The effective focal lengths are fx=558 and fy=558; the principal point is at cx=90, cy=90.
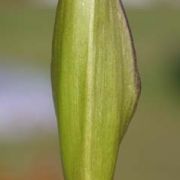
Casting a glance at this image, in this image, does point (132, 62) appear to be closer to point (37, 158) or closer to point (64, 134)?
point (64, 134)

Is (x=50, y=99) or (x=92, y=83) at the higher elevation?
(x=92, y=83)

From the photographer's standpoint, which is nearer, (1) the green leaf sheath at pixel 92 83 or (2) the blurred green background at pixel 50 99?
(1) the green leaf sheath at pixel 92 83

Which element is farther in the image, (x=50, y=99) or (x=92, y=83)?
(x=50, y=99)

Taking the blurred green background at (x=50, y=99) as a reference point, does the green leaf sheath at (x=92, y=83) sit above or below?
above

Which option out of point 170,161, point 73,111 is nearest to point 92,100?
point 73,111
